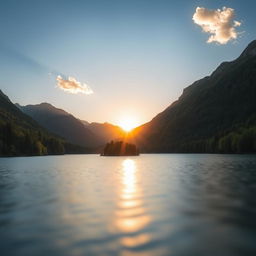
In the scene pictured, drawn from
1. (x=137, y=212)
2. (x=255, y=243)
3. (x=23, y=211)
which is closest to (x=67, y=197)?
(x=23, y=211)

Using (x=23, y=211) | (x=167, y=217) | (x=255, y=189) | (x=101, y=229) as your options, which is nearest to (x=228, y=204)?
(x=167, y=217)

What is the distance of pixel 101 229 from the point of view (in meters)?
21.2

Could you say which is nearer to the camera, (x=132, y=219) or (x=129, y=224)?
(x=129, y=224)

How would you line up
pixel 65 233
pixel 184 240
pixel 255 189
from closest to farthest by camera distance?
pixel 184 240 → pixel 65 233 → pixel 255 189

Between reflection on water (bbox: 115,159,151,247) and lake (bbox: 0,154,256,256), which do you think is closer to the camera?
lake (bbox: 0,154,256,256)

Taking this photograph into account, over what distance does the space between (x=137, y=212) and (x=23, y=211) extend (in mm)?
10861

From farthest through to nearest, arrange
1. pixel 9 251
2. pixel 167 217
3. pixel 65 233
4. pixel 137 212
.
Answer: pixel 137 212, pixel 167 217, pixel 65 233, pixel 9 251

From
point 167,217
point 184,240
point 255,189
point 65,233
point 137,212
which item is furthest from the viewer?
point 255,189

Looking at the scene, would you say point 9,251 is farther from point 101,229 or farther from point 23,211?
point 23,211

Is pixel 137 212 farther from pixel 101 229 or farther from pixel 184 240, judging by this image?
pixel 184 240

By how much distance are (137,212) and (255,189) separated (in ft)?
68.9

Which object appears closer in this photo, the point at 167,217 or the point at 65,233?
the point at 65,233

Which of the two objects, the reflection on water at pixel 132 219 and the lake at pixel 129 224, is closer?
the lake at pixel 129 224

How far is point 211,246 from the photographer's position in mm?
17188
